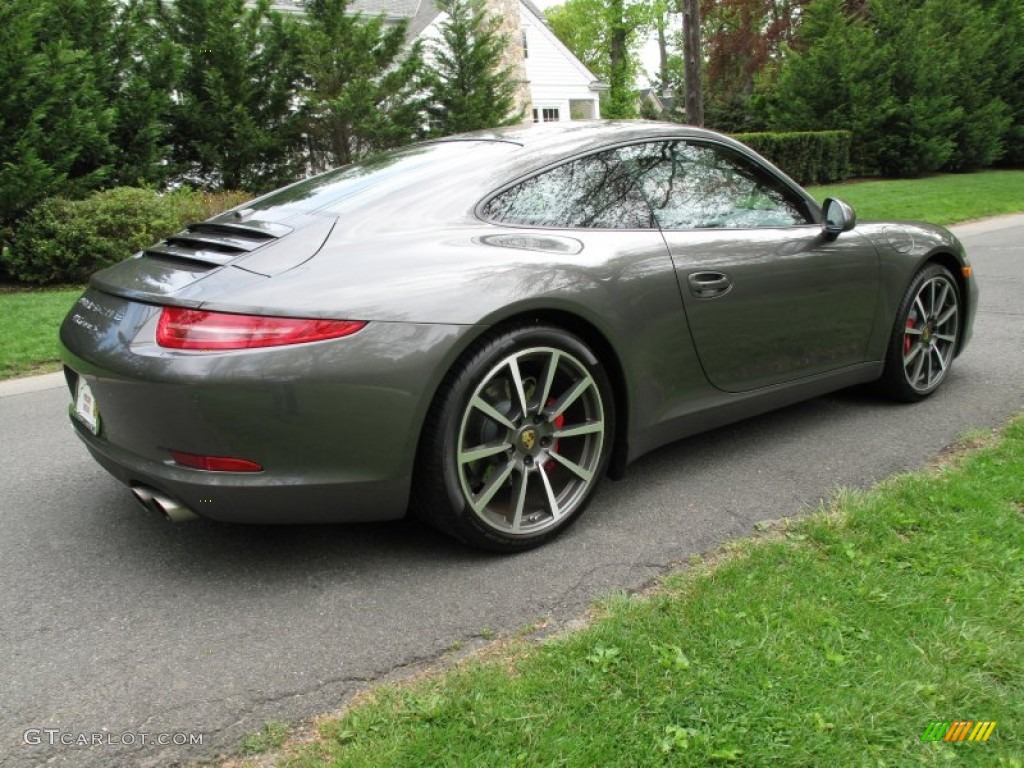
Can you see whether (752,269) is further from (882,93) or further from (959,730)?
(882,93)

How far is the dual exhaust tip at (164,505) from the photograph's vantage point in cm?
251

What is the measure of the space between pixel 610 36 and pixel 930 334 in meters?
59.6

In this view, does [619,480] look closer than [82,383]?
No

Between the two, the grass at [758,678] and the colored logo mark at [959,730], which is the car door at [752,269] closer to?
the grass at [758,678]

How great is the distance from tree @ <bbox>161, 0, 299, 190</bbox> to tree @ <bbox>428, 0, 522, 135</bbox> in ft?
12.2

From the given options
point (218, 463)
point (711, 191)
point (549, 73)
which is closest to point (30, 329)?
point (218, 463)

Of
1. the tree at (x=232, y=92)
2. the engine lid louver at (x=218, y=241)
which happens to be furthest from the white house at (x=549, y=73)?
the engine lid louver at (x=218, y=241)

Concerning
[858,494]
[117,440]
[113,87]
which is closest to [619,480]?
[858,494]

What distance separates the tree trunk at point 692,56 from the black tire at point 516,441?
41.3ft

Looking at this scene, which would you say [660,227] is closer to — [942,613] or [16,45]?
[942,613]

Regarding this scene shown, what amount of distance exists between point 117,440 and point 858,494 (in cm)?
262

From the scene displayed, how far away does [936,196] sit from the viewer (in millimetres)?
17000

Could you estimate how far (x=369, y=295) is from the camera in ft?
8.21

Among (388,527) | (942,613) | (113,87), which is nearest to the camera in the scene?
(942,613)
